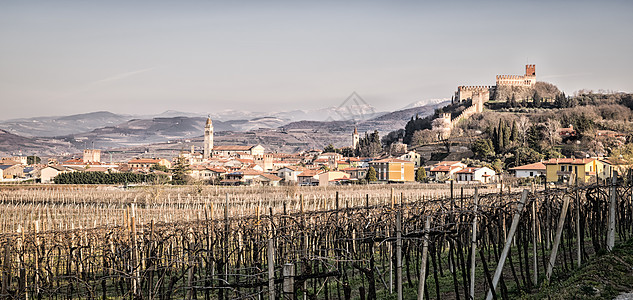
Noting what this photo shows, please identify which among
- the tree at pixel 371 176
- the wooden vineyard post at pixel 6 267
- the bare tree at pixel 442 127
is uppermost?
the bare tree at pixel 442 127

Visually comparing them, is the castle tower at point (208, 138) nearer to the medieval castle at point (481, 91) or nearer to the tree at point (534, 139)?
the medieval castle at point (481, 91)

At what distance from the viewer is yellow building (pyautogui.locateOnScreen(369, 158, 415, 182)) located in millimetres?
62688

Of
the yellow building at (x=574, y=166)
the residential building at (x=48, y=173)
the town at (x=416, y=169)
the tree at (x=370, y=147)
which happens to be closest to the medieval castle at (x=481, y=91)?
the town at (x=416, y=169)

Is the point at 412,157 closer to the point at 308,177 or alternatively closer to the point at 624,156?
the point at 308,177

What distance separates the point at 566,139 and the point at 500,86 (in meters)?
51.8

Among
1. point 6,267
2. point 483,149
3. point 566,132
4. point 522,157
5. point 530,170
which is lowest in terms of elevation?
point 6,267

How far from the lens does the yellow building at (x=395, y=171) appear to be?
206 ft

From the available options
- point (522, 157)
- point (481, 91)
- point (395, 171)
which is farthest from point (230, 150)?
point (522, 157)

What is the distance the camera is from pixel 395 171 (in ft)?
207

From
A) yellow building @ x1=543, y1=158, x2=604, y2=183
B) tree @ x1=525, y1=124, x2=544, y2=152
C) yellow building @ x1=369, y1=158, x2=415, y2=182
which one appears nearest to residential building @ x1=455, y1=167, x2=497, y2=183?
yellow building @ x1=369, y1=158, x2=415, y2=182

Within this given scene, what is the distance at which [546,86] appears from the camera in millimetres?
130625

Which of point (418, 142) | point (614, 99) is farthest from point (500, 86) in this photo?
point (418, 142)

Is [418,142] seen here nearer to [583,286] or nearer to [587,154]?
[587,154]

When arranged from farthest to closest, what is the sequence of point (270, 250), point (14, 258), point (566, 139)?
1. point (566, 139)
2. point (14, 258)
3. point (270, 250)
